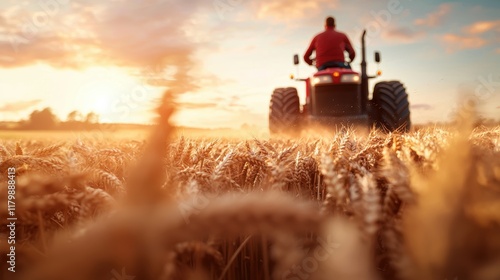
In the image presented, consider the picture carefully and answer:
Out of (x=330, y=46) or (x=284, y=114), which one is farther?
(x=284, y=114)

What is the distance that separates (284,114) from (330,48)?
1505 mm

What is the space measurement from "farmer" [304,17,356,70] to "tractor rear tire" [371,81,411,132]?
0.90 meters

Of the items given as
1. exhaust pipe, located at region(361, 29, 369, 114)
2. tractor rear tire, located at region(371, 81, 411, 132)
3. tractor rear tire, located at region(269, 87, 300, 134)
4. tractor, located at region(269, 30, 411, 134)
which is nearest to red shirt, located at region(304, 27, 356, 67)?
tractor, located at region(269, 30, 411, 134)

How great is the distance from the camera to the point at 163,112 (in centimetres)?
43

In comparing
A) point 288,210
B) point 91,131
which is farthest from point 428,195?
point 91,131

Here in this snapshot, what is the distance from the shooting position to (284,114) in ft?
23.5

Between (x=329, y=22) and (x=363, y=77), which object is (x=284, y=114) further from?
(x=329, y=22)

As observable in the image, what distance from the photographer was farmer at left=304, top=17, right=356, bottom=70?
6500mm

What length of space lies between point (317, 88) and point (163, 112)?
21.1 feet

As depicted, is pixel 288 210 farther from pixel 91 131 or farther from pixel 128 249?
pixel 91 131

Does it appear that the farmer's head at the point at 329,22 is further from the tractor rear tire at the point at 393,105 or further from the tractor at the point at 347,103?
the tractor rear tire at the point at 393,105

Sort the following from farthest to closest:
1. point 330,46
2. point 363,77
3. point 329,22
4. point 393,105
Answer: point 363,77 < point 329,22 < point 393,105 < point 330,46

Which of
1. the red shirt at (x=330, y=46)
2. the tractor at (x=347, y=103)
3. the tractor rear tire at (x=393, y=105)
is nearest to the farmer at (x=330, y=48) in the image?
the red shirt at (x=330, y=46)

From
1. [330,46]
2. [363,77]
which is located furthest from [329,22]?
[363,77]
